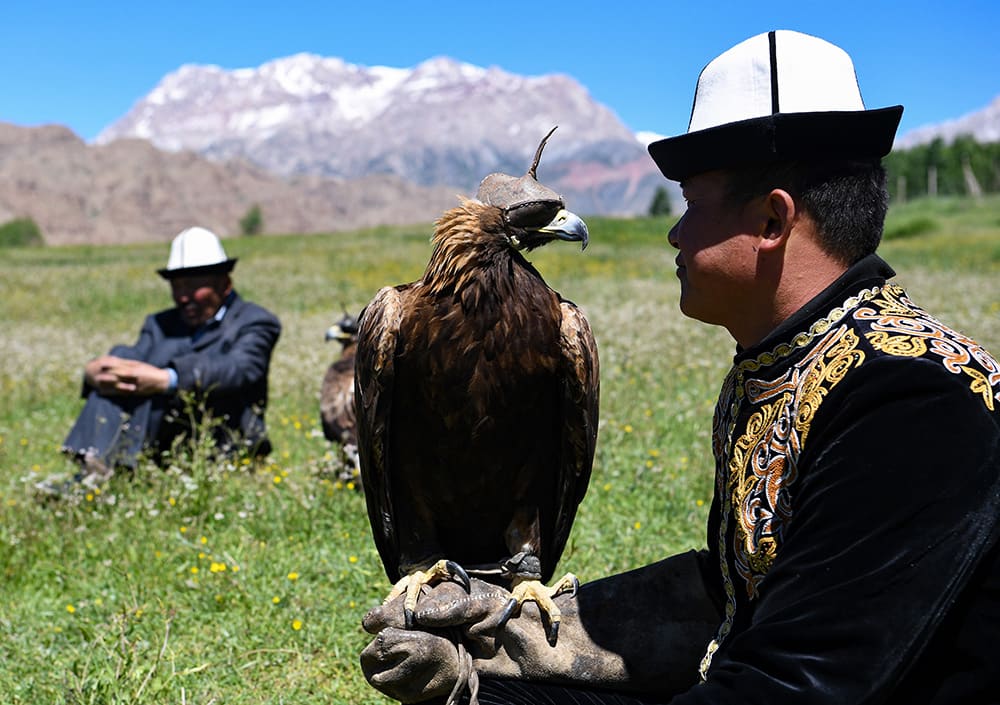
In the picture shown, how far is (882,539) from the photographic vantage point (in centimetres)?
157

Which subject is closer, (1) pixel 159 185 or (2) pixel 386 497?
(2) pixel 386 497

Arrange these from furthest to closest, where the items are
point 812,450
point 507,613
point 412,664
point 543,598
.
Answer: point 543,598 < point 507,613 < point 412,664 < point 812,450

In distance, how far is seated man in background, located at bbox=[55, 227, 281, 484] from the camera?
6270mm

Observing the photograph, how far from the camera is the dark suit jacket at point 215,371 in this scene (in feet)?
20.9

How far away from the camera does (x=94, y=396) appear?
6488 mm

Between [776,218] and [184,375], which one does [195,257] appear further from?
[776,218]

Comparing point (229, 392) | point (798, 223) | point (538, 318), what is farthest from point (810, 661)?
point (229, 392)

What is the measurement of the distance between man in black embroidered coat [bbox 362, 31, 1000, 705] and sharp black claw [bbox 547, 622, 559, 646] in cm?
14

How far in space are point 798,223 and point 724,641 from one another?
963mm

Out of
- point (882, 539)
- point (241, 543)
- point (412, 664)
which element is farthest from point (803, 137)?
point (241, 543)

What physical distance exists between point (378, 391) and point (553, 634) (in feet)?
3.02

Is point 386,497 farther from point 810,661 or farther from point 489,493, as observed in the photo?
point 810,661

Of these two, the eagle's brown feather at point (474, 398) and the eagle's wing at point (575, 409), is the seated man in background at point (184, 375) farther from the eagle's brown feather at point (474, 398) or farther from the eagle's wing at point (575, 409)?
the eagle's wing at point (575, 409)

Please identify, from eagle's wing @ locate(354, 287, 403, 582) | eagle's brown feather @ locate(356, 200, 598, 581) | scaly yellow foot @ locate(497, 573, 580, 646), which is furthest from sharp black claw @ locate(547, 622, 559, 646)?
eagle's wing @ locate(354, 287, 403, 582)
